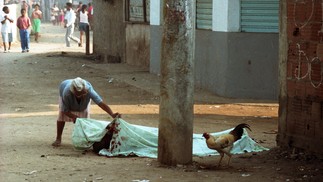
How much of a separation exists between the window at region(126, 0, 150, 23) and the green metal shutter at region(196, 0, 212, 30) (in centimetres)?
490

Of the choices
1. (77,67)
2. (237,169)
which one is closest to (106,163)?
(237,169)

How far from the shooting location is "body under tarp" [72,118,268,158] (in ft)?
34.6

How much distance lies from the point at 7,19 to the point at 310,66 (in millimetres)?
20854

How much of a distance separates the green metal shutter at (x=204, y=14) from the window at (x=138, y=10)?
193 inches

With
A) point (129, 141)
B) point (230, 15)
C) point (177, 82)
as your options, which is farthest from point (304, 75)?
point (230, 15)

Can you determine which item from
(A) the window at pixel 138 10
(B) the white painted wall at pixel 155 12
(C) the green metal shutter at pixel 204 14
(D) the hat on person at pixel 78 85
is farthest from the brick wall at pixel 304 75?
(A) the window at pixel 138 10

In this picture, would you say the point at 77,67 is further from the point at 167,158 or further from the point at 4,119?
the point at 167,158

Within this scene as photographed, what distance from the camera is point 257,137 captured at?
12008 millimetres

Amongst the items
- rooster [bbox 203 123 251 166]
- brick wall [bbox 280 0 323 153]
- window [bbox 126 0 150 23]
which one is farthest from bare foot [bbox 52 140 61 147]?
window [bbox 126 0 150 23]

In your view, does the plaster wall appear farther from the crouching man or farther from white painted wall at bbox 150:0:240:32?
the crouching man

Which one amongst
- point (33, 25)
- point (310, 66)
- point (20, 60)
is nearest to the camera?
point (310, 66)

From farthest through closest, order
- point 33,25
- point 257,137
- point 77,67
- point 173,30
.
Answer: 1. point 33,25
2. point 77,67
3. point 257,137
4. point 173,30

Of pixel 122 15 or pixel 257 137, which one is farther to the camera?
pixel 122 15

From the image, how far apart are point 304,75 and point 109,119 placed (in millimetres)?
4554
